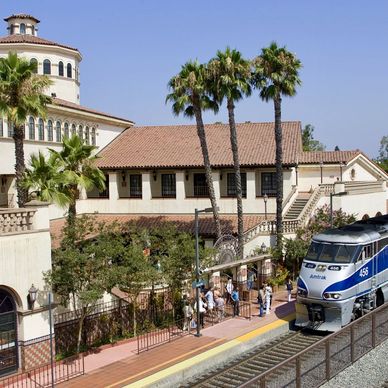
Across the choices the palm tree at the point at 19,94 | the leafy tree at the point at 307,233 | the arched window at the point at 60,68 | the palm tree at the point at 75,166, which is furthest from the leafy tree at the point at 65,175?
Result: the arched window at the point at 60,68

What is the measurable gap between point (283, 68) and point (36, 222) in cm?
1897

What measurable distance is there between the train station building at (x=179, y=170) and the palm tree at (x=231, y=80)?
8.48 ft

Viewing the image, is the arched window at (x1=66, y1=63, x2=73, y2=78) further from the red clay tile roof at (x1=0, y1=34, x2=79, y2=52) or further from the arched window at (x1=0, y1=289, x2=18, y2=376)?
the arched window at (x1=0, y1=289, x2=18, y2=376)

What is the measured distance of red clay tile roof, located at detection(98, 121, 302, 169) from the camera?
128ft

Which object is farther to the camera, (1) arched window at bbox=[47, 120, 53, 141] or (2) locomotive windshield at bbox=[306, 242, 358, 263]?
(1) arched window at bbox=[47, 120, 53, 141]

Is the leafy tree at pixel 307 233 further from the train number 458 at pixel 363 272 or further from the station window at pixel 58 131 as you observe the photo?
the station window at pixel 58 131

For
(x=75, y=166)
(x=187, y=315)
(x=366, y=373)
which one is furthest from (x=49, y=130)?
(x=366, y=373)

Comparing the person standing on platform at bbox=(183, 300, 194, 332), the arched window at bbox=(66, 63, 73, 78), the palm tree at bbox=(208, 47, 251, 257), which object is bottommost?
the person standing on platform at bbox=(183, 300, 194, 332)

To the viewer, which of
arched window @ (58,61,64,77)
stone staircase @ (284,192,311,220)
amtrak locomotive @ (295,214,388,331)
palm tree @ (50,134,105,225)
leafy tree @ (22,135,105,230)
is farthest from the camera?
arched window @ (58,61,64,77)

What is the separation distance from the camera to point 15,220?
18.8 m

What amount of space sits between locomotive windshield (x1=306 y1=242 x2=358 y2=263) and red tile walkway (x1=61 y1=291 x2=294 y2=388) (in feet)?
12.0

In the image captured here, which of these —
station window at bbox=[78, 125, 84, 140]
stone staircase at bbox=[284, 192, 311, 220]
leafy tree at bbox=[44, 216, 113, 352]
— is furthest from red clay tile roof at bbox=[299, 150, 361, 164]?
leafy tree at bbox=[44, 216, 113, 352]

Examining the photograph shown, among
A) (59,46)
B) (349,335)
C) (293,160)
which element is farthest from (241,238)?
(59,46)

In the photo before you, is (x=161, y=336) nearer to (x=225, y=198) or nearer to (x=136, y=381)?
(x=136, y=381)
